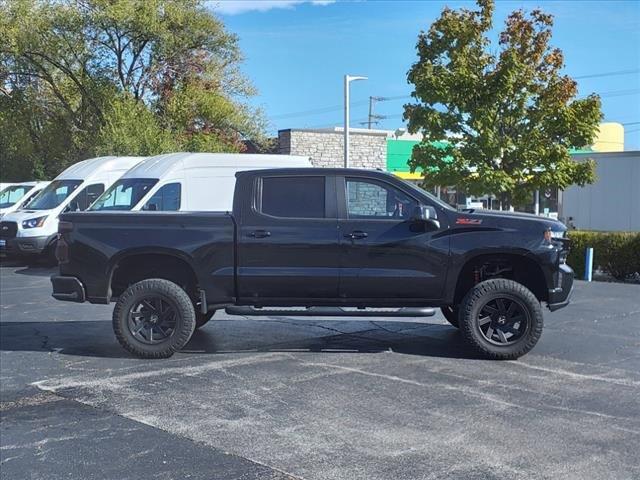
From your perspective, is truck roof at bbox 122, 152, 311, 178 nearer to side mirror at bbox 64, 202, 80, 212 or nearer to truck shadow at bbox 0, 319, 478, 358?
side mirror at bbox 64, 202, 80, 212

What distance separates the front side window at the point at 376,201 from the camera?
769cm

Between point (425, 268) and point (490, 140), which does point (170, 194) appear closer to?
point (490, 140)

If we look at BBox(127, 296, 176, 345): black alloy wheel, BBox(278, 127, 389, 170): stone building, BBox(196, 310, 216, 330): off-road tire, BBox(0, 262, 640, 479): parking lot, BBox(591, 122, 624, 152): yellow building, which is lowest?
BBox(0, 262, 640, 479): parking lot

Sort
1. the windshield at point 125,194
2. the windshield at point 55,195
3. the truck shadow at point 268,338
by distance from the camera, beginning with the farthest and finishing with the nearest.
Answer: the windshield at point 55,195, the windshield at point 125,194, the truck shadow at point 268,338

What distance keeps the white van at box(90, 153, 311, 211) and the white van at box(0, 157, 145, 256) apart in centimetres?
240

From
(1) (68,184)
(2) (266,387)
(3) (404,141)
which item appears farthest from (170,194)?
(3) (404,141)

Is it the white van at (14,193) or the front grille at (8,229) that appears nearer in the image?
the front grille at (8,229)

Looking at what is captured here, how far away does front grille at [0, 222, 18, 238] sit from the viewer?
1716cm

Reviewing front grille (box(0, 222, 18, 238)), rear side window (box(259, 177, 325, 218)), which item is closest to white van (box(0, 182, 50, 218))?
front grille (box(0, 222, 18, 238))

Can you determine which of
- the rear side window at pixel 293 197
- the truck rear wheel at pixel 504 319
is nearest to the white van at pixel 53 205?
the rear side window at pixel 293 197

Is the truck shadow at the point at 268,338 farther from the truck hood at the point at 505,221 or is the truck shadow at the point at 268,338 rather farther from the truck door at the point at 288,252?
→ the truck hood at the point at 505,221

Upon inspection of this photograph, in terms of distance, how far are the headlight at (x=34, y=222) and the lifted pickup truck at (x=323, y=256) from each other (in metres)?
9.96

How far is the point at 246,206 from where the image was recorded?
7750mm

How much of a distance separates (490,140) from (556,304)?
954cm
